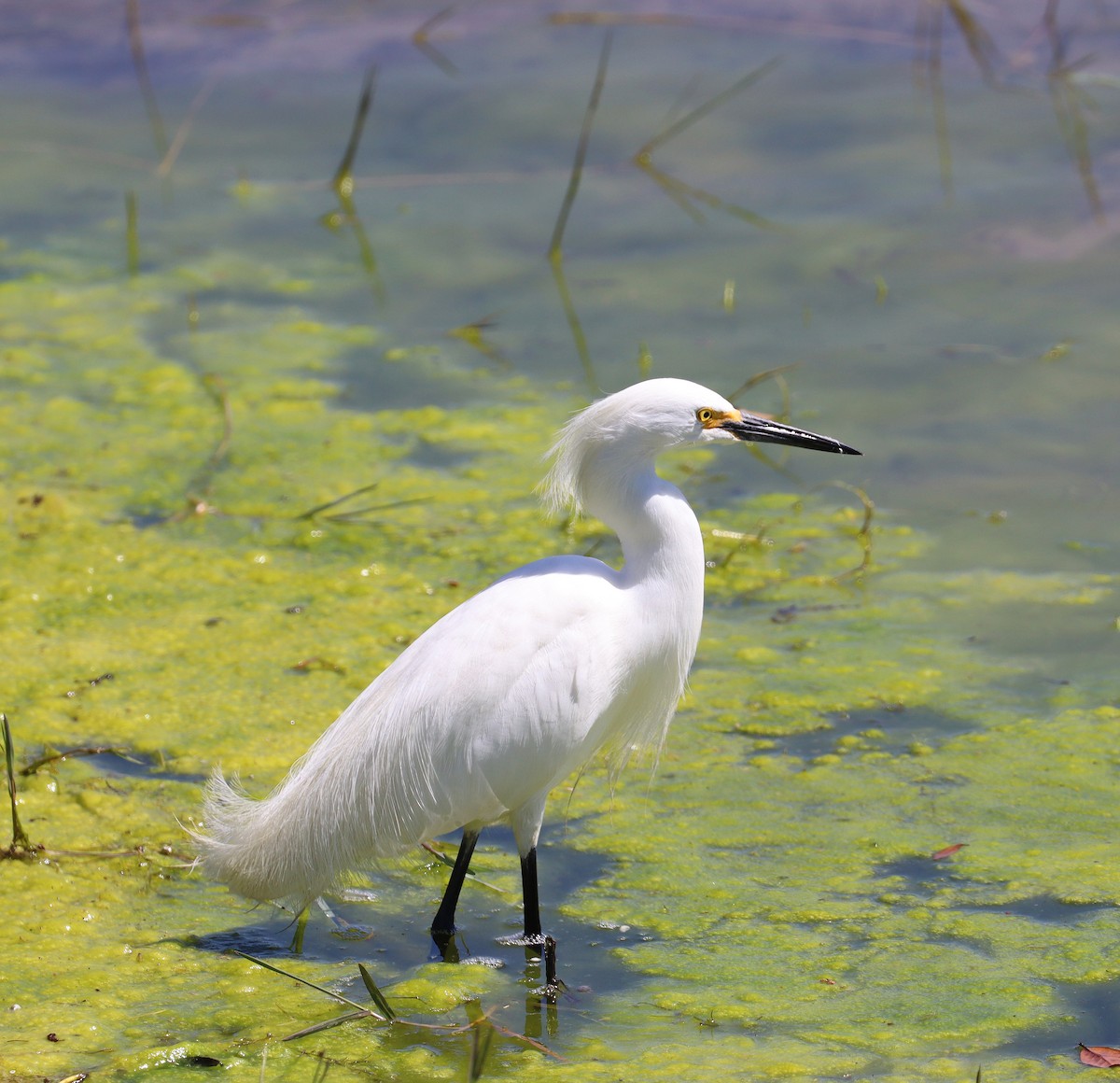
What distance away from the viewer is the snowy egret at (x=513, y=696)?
2.74 metres

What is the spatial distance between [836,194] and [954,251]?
785mm

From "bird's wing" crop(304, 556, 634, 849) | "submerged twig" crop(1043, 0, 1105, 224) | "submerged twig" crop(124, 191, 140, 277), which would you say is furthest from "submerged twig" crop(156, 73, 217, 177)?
"bird's wing" crop(304, 556, 634, 849)

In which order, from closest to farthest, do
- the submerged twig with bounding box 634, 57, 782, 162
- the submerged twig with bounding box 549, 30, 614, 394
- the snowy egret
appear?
1. the snowy egret
2. the submerged twig with bounding box 549, 30, 614, 394
3. the submerged twig with bounding box 634, 57, 782, 162

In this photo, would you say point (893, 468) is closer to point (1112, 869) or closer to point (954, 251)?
point (954, 251)

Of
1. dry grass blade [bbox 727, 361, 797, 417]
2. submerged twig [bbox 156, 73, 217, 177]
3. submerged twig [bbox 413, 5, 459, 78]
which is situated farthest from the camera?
submerged twig [bbox 413, 5, 459, 78]

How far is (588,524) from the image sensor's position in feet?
15.1

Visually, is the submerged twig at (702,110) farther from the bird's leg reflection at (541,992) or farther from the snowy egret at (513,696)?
the bird's leg reflection at (541,992)

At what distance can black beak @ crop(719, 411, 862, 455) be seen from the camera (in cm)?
284

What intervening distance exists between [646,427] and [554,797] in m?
1.09

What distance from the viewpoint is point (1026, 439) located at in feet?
16.4

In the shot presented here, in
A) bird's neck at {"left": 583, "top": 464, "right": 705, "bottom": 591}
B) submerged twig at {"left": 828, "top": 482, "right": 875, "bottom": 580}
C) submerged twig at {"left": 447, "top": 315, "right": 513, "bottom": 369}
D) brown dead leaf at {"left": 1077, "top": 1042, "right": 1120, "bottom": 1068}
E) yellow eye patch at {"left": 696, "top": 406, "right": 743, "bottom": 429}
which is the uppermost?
yellow eye patch at {"left": 696, "top": 406, "right": 743, "bottom": 429}

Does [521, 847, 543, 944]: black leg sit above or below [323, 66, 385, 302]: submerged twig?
below

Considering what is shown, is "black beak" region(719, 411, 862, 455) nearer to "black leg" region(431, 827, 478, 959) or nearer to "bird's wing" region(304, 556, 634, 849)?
"bird's wing" region(304, 556, 634, 849)

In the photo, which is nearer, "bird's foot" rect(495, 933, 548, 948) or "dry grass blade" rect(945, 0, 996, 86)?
"bird's foot" rect(495, 933, 548, 948)
